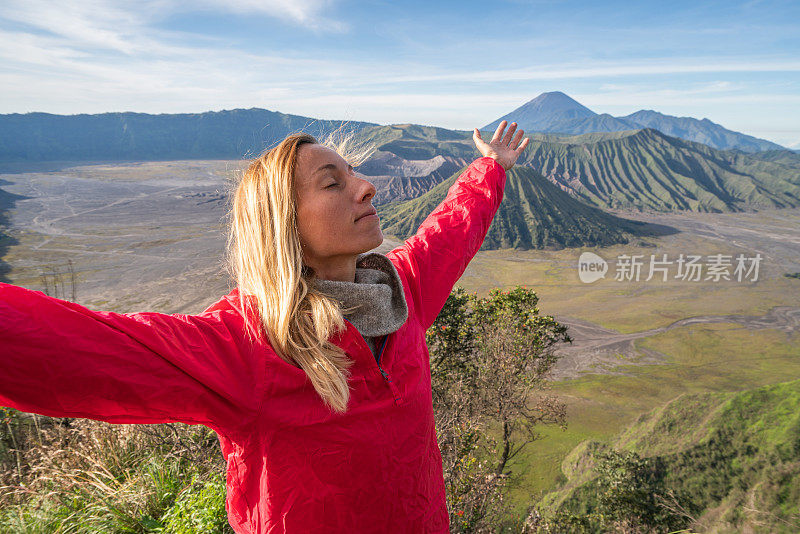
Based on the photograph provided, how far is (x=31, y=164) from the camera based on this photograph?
140m

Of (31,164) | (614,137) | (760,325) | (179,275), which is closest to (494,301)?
(760,325)

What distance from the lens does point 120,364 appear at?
812 millimetres

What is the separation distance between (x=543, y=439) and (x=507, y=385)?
6.32m

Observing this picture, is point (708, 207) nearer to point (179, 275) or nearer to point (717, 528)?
point (179, 275)

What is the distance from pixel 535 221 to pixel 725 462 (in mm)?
75129

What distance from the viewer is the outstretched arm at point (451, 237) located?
5.82 ft

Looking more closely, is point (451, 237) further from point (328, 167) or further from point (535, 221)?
point (535, 221)

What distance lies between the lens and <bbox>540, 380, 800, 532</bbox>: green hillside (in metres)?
7.94

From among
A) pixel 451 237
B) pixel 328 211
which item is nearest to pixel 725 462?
pixel 451 237

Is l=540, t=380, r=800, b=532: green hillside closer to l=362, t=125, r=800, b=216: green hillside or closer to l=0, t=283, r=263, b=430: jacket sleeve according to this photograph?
l=0, t=283, r=263, b=430: jacket sleeve

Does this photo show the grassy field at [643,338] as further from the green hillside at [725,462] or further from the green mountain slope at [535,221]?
the green mountain slope at [535,221]
